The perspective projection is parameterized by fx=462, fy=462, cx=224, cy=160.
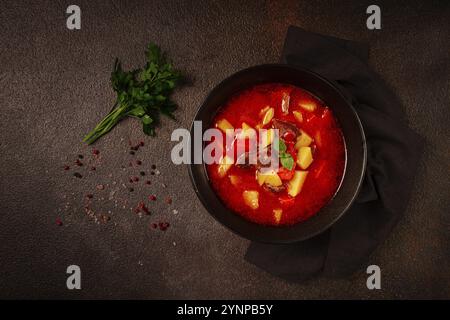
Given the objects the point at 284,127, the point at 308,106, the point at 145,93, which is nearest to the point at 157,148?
the point at 145,93

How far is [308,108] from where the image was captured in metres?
2.52

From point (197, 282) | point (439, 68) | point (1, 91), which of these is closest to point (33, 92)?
point (1, 91)

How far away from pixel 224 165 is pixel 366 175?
82cm

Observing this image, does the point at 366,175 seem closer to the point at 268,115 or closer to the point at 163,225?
the point at 268,115

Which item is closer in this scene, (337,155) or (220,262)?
(337,155)

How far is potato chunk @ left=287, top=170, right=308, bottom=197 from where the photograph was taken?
2.46 metres

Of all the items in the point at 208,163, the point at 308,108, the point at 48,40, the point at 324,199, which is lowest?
the point at 324,199

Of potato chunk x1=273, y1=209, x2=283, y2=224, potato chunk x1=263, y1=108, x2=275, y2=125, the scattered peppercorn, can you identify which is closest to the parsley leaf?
potato chunk x1=263, y1=108, x2=275, y2=125

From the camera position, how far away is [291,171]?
245 cm

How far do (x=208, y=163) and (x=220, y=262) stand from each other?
0.68 m

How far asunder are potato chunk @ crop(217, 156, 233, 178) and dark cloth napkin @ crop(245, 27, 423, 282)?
1.76ft

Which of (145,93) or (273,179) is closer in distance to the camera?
(273,179)

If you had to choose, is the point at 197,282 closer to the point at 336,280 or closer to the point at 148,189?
the point at 148,189

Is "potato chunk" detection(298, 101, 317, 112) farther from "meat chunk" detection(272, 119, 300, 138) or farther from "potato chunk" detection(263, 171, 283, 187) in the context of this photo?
"potato chunk" detection(263, 171, 283, 187)
